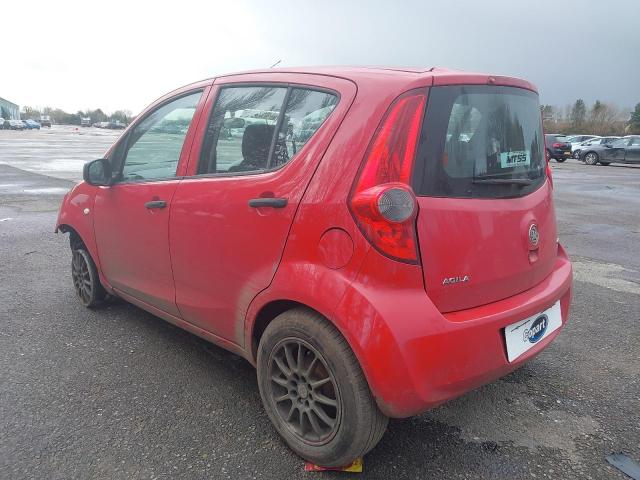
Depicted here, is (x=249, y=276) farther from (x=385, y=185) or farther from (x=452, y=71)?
(x=452, y=71)

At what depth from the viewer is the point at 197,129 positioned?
120 inches

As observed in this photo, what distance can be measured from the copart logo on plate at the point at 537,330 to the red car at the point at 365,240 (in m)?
0.01

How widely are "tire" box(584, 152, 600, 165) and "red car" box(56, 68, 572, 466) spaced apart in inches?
1190

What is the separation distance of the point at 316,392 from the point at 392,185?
3.19 feet

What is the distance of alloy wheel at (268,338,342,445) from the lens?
7.57 feet

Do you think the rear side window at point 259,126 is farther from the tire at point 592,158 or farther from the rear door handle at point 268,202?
the tire at point 592,158

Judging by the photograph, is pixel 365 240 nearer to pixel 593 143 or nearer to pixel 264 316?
pixel 264 316

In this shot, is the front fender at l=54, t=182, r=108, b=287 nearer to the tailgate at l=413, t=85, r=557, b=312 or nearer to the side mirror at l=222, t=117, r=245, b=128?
the side mirror at l=222, t=117, r=245, b=128

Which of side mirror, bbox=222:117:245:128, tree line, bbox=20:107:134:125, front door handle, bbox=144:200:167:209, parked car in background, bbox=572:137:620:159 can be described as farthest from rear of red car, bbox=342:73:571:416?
tree line, bbox=20:107:134:125

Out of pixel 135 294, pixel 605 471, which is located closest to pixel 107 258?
pixel 135 294

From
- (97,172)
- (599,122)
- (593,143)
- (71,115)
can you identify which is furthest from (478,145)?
(71,115)

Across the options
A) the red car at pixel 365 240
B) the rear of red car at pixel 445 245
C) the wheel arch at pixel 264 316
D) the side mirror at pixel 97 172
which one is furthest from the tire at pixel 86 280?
the rear of red car at pixel 445 245

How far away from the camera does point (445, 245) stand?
2.16m

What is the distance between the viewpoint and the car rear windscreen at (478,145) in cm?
219
